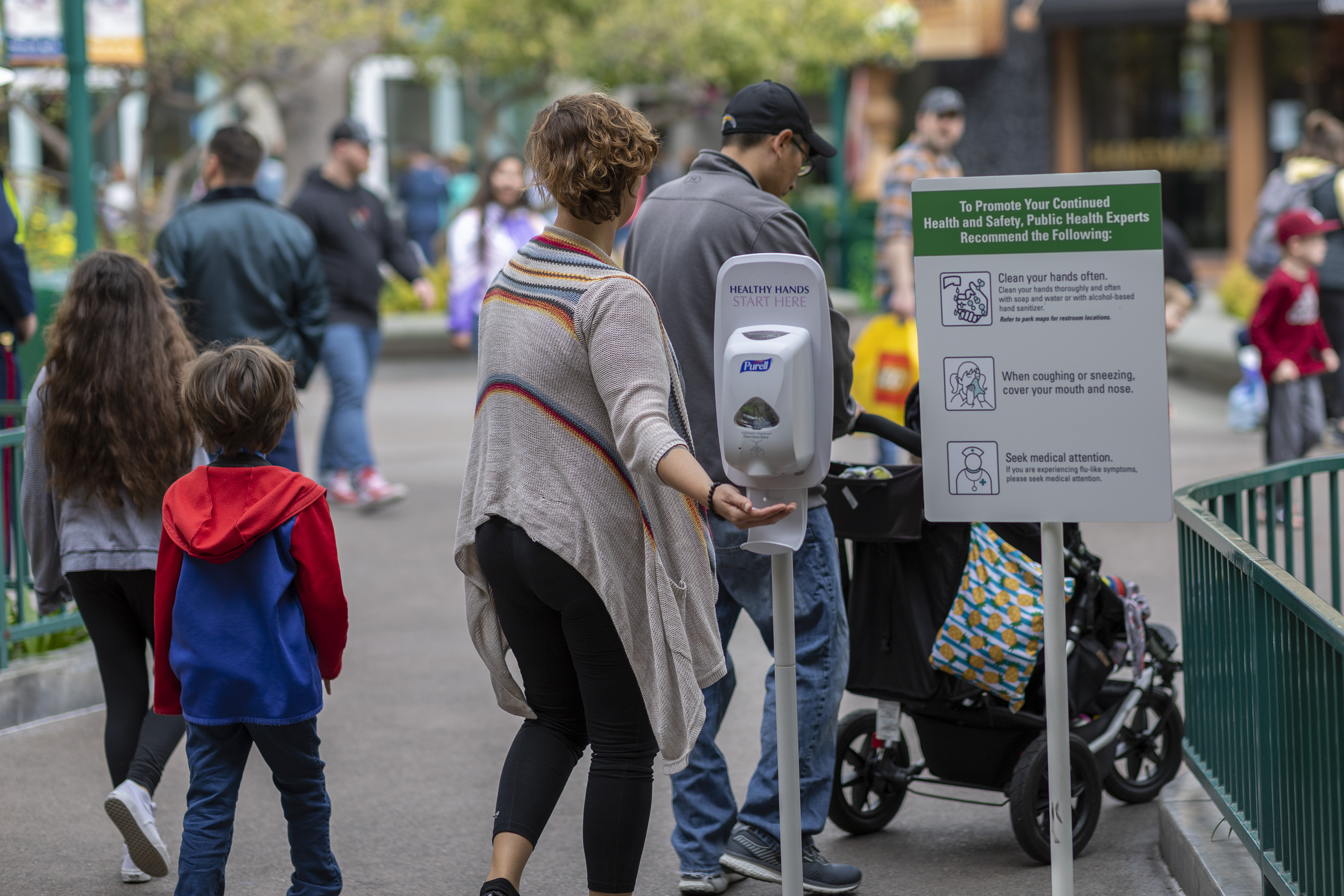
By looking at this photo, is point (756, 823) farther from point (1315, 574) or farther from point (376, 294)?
point (376, 294)

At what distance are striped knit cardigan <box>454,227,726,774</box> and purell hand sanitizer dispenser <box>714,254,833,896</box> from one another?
6.0 inches

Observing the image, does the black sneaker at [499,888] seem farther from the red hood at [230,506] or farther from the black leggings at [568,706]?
the red hood at [230,506]

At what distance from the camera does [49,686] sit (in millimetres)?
5715

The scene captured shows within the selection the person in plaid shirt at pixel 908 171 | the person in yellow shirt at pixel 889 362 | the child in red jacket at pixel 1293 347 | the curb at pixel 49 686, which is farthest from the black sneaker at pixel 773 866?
the child in red jacket at pixel 1293 347

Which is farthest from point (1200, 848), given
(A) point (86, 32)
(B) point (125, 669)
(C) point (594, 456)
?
(A) point (86, 32)

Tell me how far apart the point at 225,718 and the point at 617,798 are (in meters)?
0.89

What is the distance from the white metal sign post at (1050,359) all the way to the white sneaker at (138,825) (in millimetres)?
2133

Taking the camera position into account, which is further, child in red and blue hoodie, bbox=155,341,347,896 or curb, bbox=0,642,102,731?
curb, bbox=0,642,102,731

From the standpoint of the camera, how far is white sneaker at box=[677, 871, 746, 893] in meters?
4.10

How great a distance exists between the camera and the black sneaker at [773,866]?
13.4 ft

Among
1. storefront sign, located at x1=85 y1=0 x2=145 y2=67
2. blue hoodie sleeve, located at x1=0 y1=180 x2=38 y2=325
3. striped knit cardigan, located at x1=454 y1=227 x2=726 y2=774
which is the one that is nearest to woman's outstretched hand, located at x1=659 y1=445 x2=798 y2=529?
striped knit cardigan, located at x1=454 y1=227 x2=726 y2=774

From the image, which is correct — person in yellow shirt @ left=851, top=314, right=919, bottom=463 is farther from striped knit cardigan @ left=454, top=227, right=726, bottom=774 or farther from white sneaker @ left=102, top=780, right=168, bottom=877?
striped knit cardigan @ left=454, top=227, right=726, bottom=774

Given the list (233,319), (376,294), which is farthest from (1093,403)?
(376,294)

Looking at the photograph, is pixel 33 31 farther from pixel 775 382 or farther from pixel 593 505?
pixel 775 382
